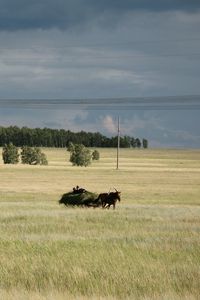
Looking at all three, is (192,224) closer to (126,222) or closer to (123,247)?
(126,222)

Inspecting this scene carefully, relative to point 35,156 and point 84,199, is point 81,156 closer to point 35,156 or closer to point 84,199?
point 35,156

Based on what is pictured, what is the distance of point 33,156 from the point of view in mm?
136875

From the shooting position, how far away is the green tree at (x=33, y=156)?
13625cm

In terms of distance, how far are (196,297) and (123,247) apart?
513 cm

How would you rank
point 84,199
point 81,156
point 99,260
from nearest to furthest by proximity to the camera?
point 99,260, point 84,199, point 81,156

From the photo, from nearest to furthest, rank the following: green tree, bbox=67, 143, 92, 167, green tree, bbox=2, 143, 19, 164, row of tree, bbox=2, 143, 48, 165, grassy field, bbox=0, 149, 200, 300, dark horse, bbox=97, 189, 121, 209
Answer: grassy field, bbox=0, 149, 200, 300 < dark horse, bbox=97, 189, 121, 209 < green tree, bbox=67, 143, 92, 167 < green tree, bbox=2, 143, 19, 164 < row of tree, bbox=2, 143, 48, 165

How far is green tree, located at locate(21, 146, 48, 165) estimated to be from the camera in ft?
447

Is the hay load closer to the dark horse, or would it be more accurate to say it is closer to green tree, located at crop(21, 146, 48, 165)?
the dark horse

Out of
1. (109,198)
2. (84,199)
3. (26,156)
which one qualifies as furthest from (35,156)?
(109,198)

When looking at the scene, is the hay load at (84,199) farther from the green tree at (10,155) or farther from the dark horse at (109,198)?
the green tree at (10,155)

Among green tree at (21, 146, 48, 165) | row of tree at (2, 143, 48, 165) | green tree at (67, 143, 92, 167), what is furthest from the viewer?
green tree at (21, 146, 48, 165)

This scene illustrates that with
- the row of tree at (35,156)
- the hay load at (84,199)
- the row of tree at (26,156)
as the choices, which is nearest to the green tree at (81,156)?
the row of tree at (35,156)

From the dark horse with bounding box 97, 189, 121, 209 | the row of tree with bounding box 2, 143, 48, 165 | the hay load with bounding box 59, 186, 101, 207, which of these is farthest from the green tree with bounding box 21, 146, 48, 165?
the dark horse with bounding box 97, 189, 121, 209

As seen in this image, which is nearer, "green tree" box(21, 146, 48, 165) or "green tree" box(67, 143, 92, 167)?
"green tree" box(67, 143, 92, 167)
